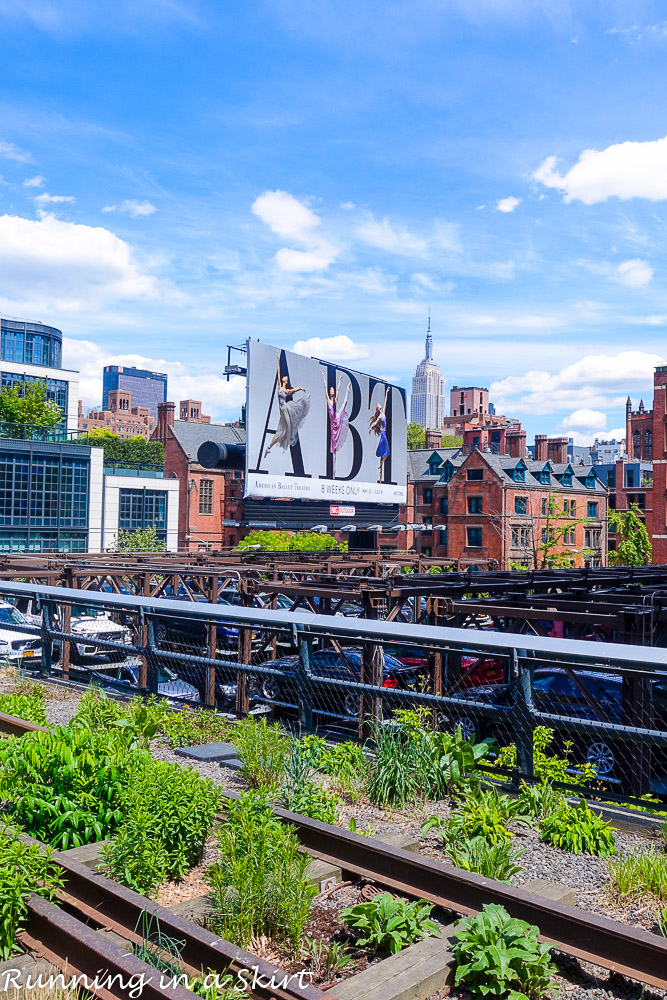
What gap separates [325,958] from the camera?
4.31 meters

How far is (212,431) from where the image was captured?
229 ft

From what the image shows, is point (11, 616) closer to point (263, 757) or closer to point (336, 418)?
point (263, 757)

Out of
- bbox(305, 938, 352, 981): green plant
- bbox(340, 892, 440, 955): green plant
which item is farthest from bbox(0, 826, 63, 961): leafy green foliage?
bbox(340, 892, 440, 955): green plant

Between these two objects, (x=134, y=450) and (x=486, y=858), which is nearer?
(x=486, y=858)

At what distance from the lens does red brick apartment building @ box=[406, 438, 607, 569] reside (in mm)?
61312

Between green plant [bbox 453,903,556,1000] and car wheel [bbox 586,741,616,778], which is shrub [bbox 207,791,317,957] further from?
car wheel [bbox 586,741,616,778]

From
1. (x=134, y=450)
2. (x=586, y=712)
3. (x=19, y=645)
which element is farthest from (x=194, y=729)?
(x=134, y=450)

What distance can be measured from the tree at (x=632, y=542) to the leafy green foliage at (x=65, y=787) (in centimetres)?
6075

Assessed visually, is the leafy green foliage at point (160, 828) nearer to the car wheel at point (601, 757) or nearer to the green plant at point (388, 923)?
the green plant at point (388, 923)

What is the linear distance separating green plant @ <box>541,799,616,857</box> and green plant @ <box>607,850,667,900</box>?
52 centimetres

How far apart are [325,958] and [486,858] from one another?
1.41m

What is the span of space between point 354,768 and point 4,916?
3.73m

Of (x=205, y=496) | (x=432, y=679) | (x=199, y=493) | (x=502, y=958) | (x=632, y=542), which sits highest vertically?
(x=199, y=493)

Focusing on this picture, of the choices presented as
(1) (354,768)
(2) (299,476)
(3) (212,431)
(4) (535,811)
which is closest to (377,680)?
(1) (354,768)
